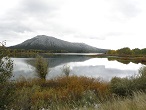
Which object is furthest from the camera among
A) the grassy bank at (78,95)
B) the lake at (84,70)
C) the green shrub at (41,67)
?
the lake at (84,70)

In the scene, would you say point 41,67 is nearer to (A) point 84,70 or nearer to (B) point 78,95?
(B) point 78,95

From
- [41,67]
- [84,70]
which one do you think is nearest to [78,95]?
[41,67]

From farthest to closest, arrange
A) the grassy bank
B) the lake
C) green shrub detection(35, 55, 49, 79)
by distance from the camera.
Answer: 1. the lake
2. green shrub detection(35, 55, 49, 79)
3. the grassy bank

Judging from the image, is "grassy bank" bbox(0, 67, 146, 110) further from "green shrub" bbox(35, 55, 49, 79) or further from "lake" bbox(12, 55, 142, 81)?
"lake" bbox(12, 55, 142, 81)

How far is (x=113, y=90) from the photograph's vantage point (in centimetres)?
1239

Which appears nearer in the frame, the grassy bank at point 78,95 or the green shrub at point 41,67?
the grassy bank at point 78,95

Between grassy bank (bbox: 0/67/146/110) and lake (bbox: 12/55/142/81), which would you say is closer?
grassy bank (bbox: 0/67/146/110)

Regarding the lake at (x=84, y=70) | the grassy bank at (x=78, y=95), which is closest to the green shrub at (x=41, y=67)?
the lake at (x=84, y=70)

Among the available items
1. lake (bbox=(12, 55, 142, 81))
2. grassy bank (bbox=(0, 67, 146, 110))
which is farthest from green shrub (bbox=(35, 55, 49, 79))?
grassy bank (bbox=(0, 67, 146, 110))

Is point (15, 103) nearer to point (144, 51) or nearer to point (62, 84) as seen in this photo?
point (62, 84)

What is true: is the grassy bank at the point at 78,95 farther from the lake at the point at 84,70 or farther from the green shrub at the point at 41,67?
the lake at the point at 84,70

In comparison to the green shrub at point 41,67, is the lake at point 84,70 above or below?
below

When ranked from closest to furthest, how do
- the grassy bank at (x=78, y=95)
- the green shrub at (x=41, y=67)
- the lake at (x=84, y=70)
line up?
the grassy bank at (x=78, y=95), the green shrub at (x=41, y=67), the lake at (x=84, y=70)

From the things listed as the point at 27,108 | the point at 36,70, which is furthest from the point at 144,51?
the point at 27,108
